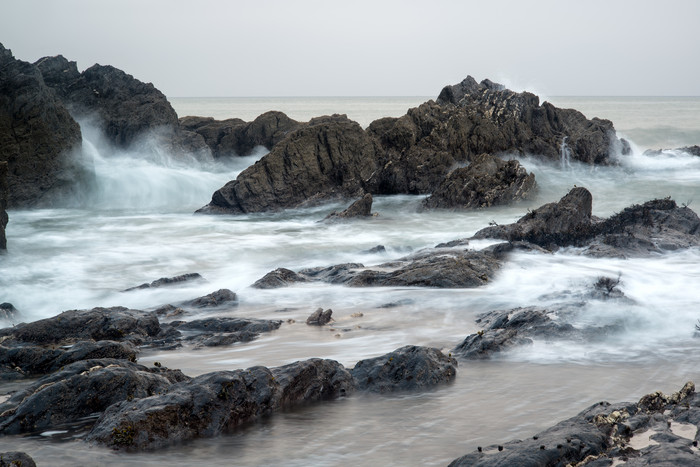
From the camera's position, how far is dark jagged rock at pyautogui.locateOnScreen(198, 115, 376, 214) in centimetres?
2483

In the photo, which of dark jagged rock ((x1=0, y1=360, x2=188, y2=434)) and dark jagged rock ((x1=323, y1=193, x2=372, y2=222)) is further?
dark jagged rock ((x1=323, y1=193, x2=372, y2=222))

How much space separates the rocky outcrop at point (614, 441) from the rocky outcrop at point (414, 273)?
248 inches

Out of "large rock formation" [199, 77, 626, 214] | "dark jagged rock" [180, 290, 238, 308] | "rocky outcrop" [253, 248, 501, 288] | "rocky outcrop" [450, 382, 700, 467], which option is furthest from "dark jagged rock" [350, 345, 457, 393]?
"large rock formation" [199, 77, 626, 214]

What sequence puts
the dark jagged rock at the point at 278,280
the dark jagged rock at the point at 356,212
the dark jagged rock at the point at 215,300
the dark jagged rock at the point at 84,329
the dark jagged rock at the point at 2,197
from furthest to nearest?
the dark jagged rock at the point at 356,212 < the dark jagged rock at the point at 2,197 < the dark jagged rock at the point at 278,280 < the dark jagged rock at the point at 215,300 < the dark jagged rock at the point at 84,329

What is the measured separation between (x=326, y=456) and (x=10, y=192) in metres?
23.2

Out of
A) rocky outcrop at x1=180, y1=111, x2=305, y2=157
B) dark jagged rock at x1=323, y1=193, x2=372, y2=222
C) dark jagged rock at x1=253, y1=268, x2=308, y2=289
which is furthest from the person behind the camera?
rocky outcrop at x1=180, y1=111, x2=305, y2=157

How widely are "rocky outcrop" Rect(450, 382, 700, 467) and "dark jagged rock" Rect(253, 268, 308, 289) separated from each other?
7.65m

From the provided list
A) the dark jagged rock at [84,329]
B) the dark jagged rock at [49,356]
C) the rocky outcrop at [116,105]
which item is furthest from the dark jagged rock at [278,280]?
the rocky outcrop at [116,105]

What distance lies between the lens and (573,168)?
30.8 m

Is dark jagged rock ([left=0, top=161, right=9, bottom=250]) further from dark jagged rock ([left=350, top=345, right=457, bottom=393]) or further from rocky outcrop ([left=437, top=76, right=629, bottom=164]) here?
rocky outcrop ([left=437, top=76, right=629, bottom=164])

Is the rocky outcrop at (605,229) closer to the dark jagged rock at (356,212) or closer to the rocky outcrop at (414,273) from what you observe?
the rocky outcrop at (414,273)

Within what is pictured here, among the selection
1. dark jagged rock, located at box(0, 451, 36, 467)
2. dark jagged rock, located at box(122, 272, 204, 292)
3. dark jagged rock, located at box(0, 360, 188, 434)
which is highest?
dark jagged rock, located at box(0, 451, 36, 467)

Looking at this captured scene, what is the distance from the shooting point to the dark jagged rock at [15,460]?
4.30 m

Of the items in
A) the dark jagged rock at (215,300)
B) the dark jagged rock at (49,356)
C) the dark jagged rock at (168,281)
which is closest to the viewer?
the dark jagged rock at (49,356)
